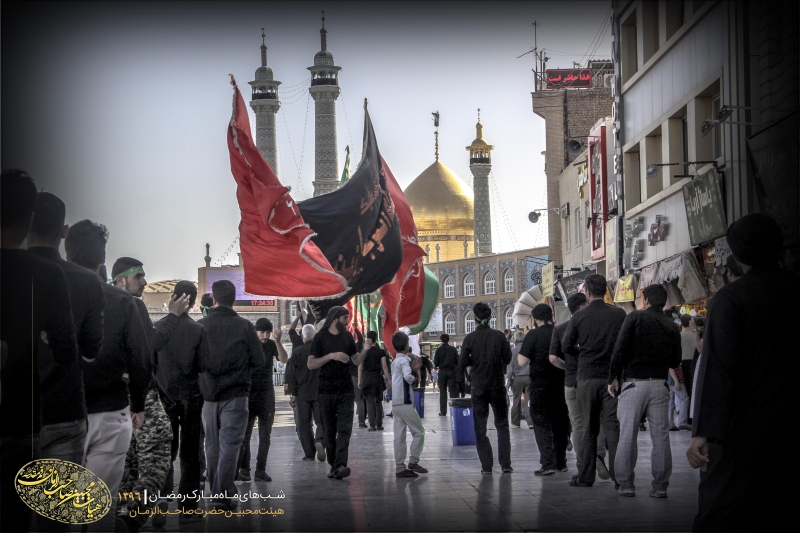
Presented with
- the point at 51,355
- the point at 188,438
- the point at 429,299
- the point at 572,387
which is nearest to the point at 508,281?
the point at 429,299

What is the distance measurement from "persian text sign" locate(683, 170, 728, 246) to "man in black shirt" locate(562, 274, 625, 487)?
367 cm

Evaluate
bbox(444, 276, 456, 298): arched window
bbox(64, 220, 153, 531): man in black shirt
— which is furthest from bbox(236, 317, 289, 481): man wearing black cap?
bbox(444, 276, 456, 298): arched window

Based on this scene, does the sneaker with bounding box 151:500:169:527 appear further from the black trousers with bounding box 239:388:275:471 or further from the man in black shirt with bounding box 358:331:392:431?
the man in black shirt with bounding box 358:331:392:431

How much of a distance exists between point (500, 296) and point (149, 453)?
77274mm

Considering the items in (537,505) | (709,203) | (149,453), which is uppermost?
(709,203)

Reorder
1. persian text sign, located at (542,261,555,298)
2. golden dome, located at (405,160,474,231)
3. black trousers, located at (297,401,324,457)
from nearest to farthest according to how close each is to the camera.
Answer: black trousers, located at (297,401,324,457), persian text sign, located at (542,261,555,298), golden dome, located at (405,160,474,231)

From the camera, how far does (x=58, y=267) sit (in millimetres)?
5613

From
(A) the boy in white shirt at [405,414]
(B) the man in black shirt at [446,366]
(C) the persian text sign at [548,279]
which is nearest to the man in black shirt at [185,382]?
(A) the boy in white shirt at [405,414]

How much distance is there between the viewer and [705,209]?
13711 millimetres

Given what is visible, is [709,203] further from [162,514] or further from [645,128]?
[162,514]

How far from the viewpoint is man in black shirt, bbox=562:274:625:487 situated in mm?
9422

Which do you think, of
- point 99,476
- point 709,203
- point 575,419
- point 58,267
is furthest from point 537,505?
point 709,203

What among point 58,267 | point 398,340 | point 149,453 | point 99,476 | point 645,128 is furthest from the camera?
point 645,128

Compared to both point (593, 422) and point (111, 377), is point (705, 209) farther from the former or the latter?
point (111, 377)
